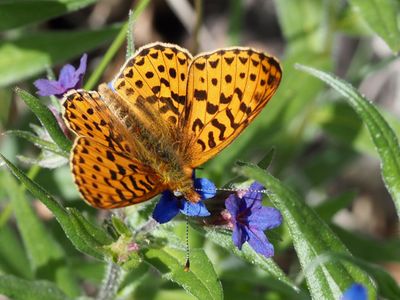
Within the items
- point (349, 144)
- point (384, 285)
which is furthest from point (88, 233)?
point (349, 144)

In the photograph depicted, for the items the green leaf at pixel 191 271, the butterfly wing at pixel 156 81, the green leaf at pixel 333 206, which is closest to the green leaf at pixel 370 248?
the green leaf at pixel 333 206

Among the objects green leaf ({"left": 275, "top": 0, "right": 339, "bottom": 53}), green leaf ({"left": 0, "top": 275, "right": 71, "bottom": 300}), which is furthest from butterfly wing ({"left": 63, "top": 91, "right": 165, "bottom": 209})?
green leaf ({"left": 275, "top": 0, "right": 339, "bottom": 53})

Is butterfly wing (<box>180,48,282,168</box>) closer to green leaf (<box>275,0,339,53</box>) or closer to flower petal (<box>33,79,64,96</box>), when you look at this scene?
flower petal (<box>33,79,64,96</box>)

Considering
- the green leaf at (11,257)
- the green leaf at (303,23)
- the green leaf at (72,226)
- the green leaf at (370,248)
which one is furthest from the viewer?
the green leaf at (303,23)

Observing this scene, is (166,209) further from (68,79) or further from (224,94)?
(68,79)

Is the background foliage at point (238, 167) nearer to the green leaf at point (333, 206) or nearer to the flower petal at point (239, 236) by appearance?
the green leaf at point (333, 206)

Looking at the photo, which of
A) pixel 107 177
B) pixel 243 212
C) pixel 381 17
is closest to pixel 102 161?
pixel 107 177
